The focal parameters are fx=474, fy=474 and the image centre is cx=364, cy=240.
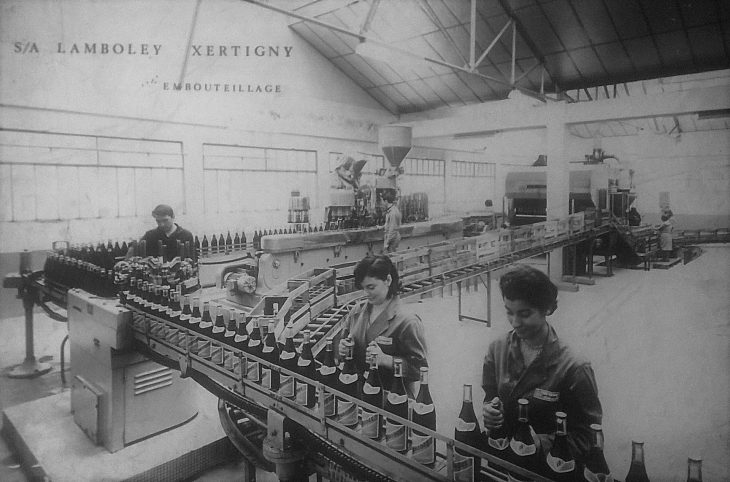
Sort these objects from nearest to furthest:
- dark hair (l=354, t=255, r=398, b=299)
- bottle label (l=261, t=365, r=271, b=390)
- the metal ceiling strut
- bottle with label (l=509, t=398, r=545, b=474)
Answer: bottle with label (l=509, t=398, r=545, b=474) < bottle label (l=261, t=365, r=271, b=390) < the metal ceiling strut < dark hair (l=354, t=255, r=398, b=299)

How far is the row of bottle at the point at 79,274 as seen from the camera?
2.07 metres

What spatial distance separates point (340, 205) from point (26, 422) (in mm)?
1760

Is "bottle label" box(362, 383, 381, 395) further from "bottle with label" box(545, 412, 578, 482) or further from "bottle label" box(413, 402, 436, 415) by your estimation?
"bottle with label" box(545, 412, 578, 482)

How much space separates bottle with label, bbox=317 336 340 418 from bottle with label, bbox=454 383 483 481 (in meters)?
0.32

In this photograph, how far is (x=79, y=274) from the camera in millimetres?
2143

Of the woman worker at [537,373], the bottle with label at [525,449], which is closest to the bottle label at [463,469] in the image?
the bottle with label at [525,449]

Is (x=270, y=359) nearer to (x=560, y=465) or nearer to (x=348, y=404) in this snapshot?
(x=348, y=404)

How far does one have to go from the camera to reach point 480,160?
165cm

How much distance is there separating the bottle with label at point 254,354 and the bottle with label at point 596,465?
89 centimetres

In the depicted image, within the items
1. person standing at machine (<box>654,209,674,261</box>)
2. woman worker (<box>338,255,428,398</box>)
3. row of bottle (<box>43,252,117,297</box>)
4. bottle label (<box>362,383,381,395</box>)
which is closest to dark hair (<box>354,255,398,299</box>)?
woman worker (<box>338,255,428,398</box>)

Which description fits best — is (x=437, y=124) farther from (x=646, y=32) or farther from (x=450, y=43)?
(x=646, y=32)

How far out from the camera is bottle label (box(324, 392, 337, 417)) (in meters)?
1.20

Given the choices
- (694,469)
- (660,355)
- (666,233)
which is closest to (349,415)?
(694,469)

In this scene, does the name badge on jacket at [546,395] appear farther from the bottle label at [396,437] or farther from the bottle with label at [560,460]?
the bottle label at [396,437]
